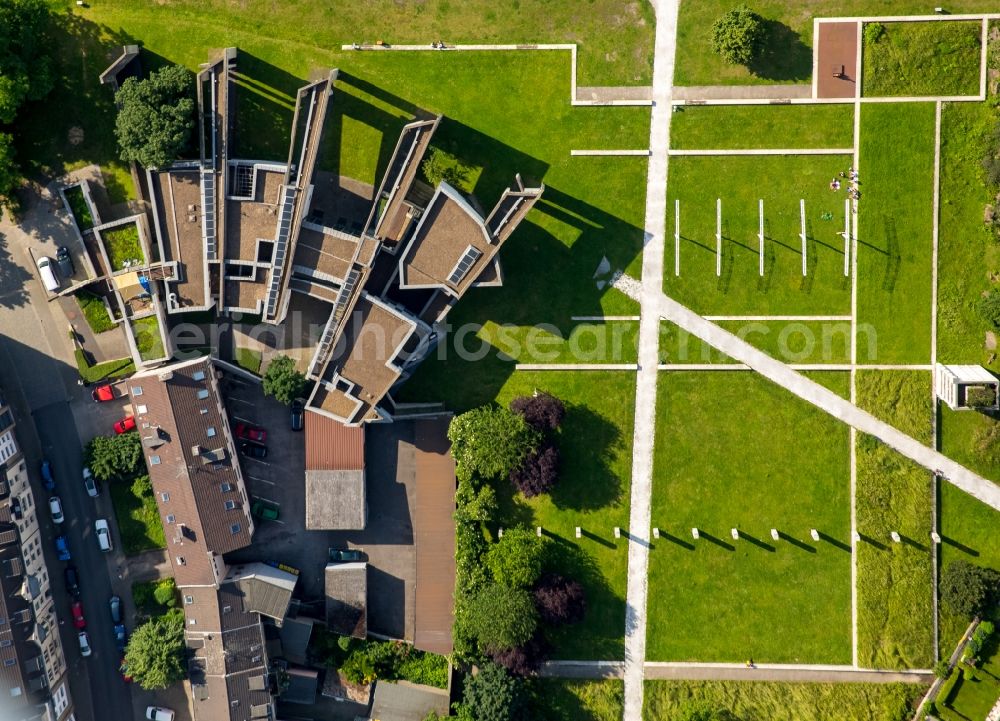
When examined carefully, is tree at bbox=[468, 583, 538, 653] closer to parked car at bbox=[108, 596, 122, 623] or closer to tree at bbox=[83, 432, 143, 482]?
parked car at bbox=[108, 596, 122, 623]

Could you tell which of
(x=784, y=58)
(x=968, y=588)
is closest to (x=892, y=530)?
(x=968, y=588)

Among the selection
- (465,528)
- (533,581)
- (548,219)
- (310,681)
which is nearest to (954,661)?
(533,581)

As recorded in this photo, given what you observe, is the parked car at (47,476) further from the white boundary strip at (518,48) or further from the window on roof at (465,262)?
the white boundary strip at (518,48)

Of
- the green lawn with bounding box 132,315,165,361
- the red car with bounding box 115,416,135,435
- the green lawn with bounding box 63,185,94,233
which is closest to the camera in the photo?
the green lawn with bounding box 132,315,165,361

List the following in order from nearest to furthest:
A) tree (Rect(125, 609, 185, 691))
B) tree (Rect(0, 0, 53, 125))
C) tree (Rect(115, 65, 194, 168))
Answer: tree (Rect(0, 0, 53, 125))
tree (Rect(115, 65, 194, 168))
tree (Rect(125, 609, 185, 691))

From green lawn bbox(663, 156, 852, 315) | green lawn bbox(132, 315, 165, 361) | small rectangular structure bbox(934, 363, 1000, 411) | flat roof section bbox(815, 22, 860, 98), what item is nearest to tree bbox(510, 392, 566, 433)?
green lawn bbox(663, 156, 852, 315)

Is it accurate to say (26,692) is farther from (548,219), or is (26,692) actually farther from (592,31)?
(592,31)

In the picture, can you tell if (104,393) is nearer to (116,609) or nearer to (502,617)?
(116,609)
